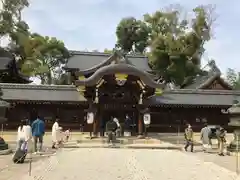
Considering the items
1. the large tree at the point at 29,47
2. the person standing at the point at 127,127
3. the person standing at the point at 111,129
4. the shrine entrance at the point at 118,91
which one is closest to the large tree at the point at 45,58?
the large tree at the point at 29,47

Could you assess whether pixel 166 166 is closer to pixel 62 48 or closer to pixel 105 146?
pixel 105 146

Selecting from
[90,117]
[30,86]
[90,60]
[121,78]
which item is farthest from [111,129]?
[90,60]

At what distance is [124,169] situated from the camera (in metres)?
10.2

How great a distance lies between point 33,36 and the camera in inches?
1966

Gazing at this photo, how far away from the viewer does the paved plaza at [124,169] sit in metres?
8.93

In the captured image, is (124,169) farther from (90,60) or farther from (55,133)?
(90,60)

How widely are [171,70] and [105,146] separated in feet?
101

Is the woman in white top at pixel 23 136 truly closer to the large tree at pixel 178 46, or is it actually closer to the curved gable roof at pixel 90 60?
the curved gable roof at pixel 90 60

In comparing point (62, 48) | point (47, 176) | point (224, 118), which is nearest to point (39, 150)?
point (47, 176)

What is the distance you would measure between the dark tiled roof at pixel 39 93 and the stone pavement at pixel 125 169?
14.8 meters

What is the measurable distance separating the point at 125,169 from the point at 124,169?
0.03 metres

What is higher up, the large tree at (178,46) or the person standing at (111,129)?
the large tree at (178,46)

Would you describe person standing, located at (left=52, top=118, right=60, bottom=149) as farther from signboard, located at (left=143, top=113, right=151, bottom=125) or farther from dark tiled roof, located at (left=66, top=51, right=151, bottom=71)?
dark tiled roof, located at (left=66, top=51, right=151, bottom=71)

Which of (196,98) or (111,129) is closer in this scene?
(111,129)
